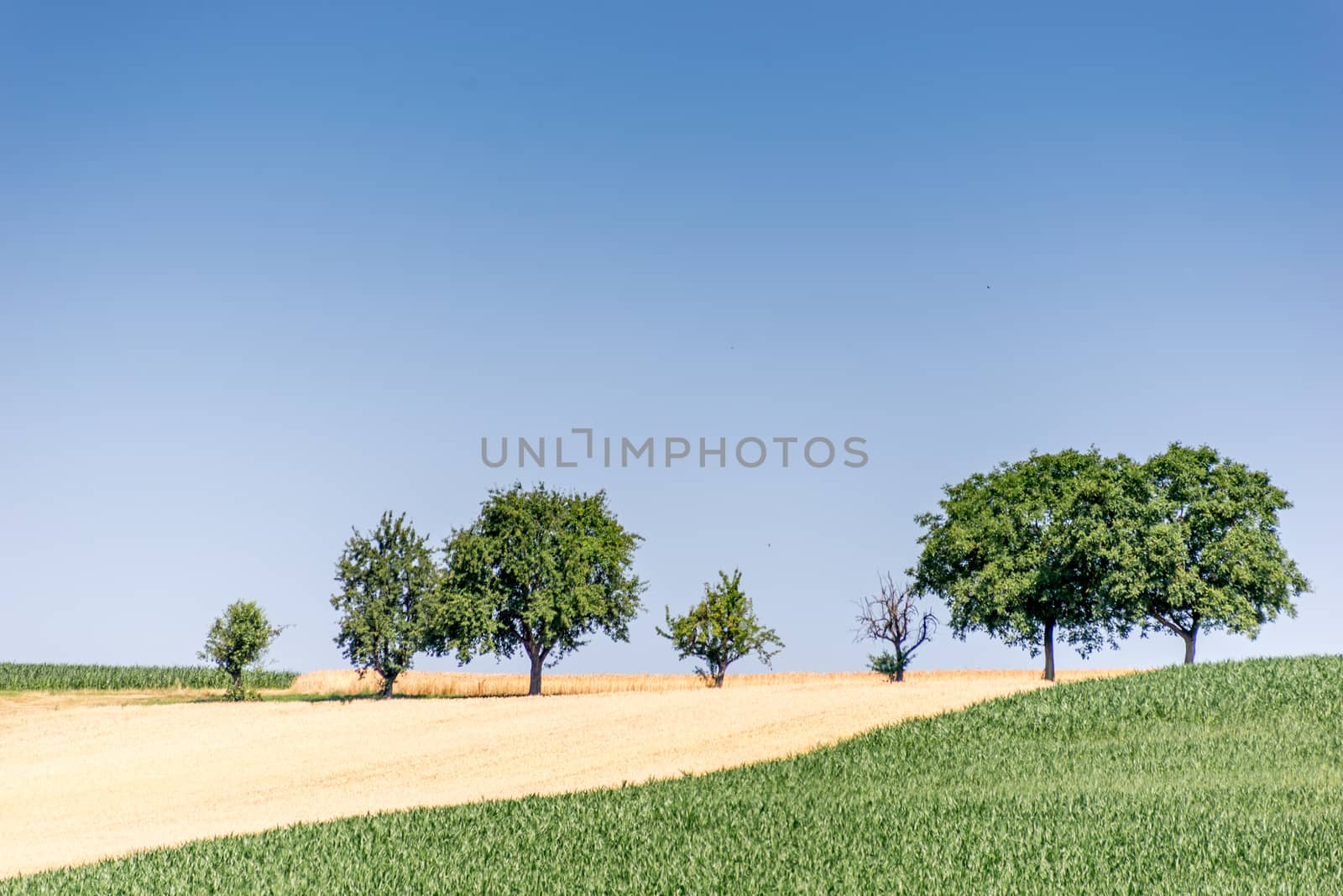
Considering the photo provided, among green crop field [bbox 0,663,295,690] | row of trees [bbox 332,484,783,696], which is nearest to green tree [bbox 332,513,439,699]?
row of trees [bbox 332,484,783,696]

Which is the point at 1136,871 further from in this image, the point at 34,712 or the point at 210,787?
the point at 34,712

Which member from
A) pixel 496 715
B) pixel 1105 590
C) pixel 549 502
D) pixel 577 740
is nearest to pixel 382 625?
pixel 549 502

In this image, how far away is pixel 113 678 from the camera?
71250mm

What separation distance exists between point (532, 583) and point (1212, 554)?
33.3 meters

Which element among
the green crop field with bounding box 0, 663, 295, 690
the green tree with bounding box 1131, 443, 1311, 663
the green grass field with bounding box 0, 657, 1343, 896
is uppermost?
the green tree with bounding box 1131, 443, 1311, 663

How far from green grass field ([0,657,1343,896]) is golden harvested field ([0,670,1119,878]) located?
3.32 meters

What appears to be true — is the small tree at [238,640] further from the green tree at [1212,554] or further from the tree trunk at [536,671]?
the green tree at [1212,554]

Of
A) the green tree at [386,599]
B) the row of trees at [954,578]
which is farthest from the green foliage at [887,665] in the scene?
the green tree at [386,599]

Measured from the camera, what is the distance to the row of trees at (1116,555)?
5025 cm

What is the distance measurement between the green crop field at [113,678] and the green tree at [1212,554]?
56.5 metres

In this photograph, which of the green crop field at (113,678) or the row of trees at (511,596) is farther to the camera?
the green crop field at (113,678)

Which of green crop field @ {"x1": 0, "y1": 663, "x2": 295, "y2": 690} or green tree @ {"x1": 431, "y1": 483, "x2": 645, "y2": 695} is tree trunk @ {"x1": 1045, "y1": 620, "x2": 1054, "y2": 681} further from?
green crop field @ {"x1": 0, "y1": 663, "x2": 295, "y2": 690}

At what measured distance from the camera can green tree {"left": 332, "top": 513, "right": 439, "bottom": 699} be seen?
5156 centimetres

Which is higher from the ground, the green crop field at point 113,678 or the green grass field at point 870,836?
the green grass field at point 870,836
